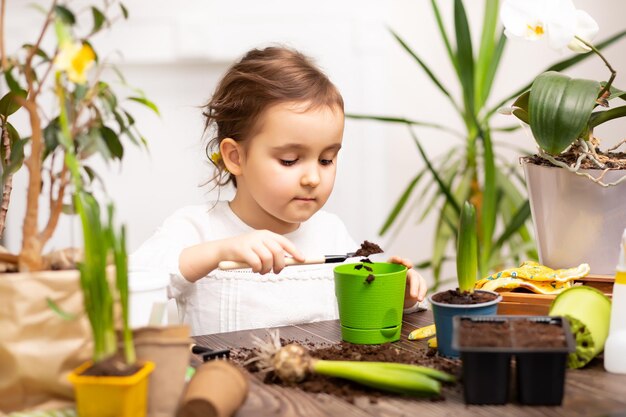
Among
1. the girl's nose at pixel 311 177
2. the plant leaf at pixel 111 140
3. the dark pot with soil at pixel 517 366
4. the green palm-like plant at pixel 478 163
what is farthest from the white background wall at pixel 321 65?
the dark pot with soil at pixel 517 366

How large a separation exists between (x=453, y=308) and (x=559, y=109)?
0.41 metres

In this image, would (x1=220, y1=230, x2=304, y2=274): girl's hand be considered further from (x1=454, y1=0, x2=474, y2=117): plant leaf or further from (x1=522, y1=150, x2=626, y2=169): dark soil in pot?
(x1=454, y1=0, x2=474, y2=117): plant leaf

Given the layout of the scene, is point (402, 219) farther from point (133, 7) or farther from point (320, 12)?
point (133, 7)

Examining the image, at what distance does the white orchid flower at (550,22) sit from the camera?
4.56 ft

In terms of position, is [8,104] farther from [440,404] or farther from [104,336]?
[440,404]

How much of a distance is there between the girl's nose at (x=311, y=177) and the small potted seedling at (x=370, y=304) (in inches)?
14.6

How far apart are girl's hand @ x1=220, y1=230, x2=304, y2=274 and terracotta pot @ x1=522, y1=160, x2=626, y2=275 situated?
1.51ft

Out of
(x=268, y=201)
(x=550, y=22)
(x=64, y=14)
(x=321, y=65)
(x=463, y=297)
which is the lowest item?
(x=463, y=297)

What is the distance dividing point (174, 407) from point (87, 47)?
0.42 metres

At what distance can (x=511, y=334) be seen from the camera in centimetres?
100

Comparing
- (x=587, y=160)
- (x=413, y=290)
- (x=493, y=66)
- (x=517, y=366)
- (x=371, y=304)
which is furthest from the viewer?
(x=493, y=66)

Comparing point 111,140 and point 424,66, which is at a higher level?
point 424,66

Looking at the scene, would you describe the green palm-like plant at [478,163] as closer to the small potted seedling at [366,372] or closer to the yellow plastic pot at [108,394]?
the small potted seedling at [366,372]

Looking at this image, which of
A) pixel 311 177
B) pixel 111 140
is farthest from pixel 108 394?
pixel 311 177
